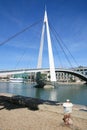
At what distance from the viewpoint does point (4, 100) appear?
16641mm

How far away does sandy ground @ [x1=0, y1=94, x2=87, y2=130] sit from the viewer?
9.05 metres

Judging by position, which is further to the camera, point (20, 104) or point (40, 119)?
point (20, 104)

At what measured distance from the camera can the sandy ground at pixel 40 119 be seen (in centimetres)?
905

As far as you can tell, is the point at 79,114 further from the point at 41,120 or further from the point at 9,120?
the point at 9,120

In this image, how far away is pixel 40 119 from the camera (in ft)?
34.2

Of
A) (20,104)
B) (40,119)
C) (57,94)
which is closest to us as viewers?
(40,119)

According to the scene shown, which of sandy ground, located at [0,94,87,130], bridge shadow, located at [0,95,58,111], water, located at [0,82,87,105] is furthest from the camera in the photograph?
water, located at [0,82,87,105]

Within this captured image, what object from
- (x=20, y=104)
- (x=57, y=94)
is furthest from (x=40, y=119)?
(x=57, y=94)

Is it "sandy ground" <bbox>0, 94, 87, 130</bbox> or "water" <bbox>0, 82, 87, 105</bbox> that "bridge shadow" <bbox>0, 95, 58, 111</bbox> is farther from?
"water" <bbox>0, 82, 87, 105</bbox>

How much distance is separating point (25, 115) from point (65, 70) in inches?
2739

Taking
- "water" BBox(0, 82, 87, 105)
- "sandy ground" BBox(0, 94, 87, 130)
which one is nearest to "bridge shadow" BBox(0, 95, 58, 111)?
"sandy ground" BBox(0, 94, 87, 130)

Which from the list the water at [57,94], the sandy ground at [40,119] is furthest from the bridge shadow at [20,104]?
the water at [57,94]

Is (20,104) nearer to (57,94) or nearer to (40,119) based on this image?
(40,119)

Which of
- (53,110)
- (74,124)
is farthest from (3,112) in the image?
(74,124)
